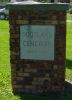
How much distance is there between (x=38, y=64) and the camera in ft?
27.2

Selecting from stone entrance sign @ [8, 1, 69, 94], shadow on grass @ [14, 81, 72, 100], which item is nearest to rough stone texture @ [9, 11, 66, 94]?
stone entrance sign @ [8, 1, 69, 94]

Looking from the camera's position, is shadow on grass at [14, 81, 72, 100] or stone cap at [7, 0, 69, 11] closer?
stone cap at [7, 0, 69, 11]

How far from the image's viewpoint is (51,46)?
8.20 metres

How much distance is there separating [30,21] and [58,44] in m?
0.72

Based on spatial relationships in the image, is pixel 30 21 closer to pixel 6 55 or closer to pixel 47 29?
pixel 47 29

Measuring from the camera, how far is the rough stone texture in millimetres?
8086

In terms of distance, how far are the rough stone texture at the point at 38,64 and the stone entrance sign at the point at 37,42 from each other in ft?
0.27

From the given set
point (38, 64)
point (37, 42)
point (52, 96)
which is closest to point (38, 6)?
point (37, 42)

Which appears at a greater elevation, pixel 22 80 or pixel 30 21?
pixel 30 21

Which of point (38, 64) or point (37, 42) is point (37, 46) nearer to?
point (37, 42)

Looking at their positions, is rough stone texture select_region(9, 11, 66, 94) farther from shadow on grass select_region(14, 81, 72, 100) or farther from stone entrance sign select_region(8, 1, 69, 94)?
shadow on grass select_region(14, 81, 72, 100)

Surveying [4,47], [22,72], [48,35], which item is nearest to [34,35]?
Result: [48,35]

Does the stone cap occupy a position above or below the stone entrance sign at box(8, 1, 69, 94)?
above

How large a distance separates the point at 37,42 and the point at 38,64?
45 centimetres
